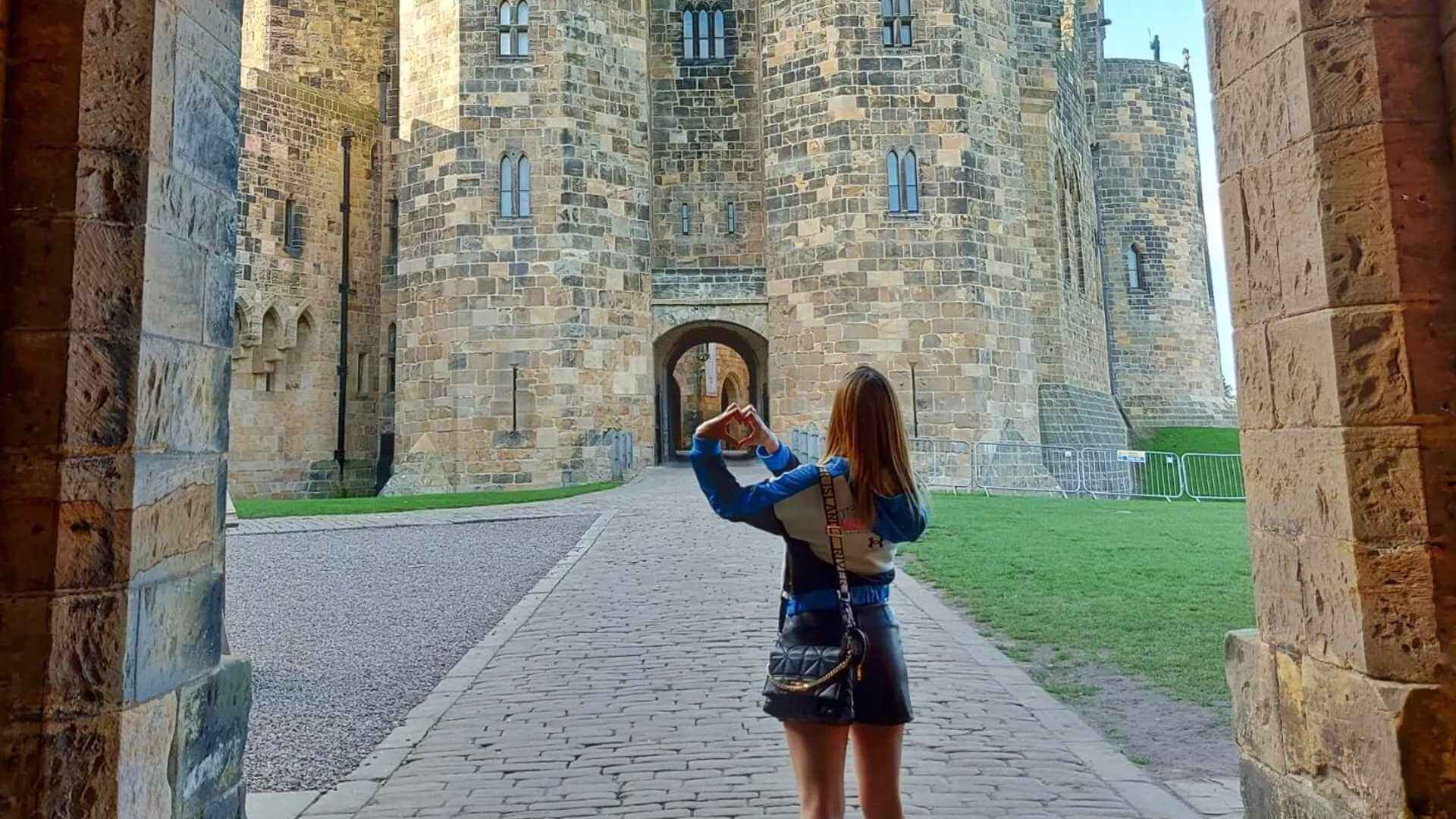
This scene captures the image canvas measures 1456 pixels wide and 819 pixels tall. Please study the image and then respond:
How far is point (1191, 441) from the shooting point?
27.4 m

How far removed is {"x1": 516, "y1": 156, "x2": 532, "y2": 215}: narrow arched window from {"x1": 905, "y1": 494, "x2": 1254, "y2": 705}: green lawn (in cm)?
1091

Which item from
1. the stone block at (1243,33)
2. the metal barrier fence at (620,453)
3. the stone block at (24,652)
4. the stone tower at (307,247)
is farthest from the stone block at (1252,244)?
the stone tower at (307,247)

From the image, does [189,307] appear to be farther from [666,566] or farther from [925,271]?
[925,271]

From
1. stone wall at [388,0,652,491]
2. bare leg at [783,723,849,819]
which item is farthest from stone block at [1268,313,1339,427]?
stone wall at [388,0,652,491]

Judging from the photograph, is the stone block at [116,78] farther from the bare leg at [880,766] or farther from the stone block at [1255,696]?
the stone block at [1255,696]

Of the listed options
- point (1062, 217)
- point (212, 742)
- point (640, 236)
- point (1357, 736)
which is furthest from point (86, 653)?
point (1062, 217)

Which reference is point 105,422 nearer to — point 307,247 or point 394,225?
point 307,247

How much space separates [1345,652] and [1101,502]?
13.6 m

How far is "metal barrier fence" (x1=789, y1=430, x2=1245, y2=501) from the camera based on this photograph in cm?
1828

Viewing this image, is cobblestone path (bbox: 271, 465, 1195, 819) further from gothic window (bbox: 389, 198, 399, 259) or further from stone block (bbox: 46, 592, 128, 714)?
gothic window (bbox: 389, 198, 399, 259)

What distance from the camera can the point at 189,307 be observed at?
307cm

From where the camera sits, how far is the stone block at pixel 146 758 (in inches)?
104

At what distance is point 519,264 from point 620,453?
4.38 metres

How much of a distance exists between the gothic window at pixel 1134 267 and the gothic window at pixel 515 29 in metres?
19.9
